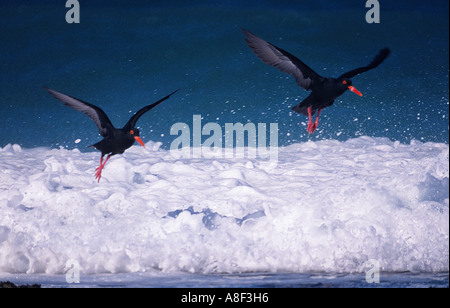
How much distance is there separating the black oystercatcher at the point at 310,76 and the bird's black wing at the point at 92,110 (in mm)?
1760

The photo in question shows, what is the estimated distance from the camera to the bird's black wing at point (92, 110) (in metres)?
5.40

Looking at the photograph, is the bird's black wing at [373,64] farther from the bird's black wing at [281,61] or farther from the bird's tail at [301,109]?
the bird's tail at [301,109]

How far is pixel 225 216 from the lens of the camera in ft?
20.6

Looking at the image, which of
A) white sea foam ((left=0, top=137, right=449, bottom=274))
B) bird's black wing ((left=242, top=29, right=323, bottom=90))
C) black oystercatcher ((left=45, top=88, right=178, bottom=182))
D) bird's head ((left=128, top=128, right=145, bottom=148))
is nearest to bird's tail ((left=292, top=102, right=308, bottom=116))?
bird's black wing ((left=242, top=29, right=323, bottom=90))

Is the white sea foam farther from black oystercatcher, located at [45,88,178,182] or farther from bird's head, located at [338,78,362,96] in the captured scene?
bird's head, located at [338,78,362,96]

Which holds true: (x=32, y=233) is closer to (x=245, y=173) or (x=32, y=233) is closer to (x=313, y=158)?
(x=245, y=173)

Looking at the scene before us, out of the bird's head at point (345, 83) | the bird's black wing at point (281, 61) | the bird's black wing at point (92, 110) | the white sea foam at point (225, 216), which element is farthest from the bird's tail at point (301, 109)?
the bird's black wing at point (92, 110)

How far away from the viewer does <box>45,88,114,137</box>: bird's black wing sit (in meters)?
5.40

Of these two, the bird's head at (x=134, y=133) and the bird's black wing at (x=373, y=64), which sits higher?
the bird's black wing at (x=373, y=64)

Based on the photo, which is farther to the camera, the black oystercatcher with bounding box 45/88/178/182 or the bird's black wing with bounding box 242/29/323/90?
the bird's black wing with bounding box 242/29/323/90

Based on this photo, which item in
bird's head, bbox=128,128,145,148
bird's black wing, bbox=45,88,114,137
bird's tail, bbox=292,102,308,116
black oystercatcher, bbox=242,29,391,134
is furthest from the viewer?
bird's tail, bbox=292,102,308,116

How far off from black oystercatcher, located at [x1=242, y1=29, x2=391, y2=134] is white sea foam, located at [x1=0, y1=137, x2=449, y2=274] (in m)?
1.18

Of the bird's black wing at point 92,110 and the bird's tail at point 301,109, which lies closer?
the bird's black wing at point 92,110
